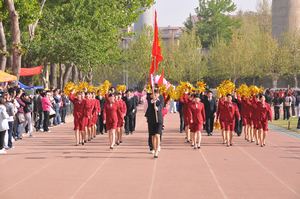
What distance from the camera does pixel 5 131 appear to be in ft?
63.6

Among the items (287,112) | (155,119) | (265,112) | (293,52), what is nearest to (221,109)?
(265,112)

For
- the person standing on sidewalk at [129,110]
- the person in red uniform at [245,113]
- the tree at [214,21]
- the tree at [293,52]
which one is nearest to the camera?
the person in red uniform at [245,113]

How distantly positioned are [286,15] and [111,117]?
68676mm

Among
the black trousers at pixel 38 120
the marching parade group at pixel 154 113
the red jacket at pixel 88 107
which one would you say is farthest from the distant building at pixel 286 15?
the red jacket at pixel 88 107

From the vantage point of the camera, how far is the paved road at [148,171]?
12.1 metres

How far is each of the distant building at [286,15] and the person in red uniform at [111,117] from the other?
6599cm

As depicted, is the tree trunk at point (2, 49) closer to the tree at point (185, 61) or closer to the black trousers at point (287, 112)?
the black trousers at point (287, 112)

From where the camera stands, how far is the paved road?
476 inches

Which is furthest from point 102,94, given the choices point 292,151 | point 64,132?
point 292,151

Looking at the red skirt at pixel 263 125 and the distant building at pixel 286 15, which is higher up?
the distant building at pixel 286 15

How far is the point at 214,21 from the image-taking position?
99.3 metres

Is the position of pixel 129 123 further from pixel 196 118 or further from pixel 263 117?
pixel 196 118

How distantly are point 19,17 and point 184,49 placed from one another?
178 ft

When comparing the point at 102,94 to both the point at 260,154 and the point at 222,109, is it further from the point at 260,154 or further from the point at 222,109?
the point at 260,154
